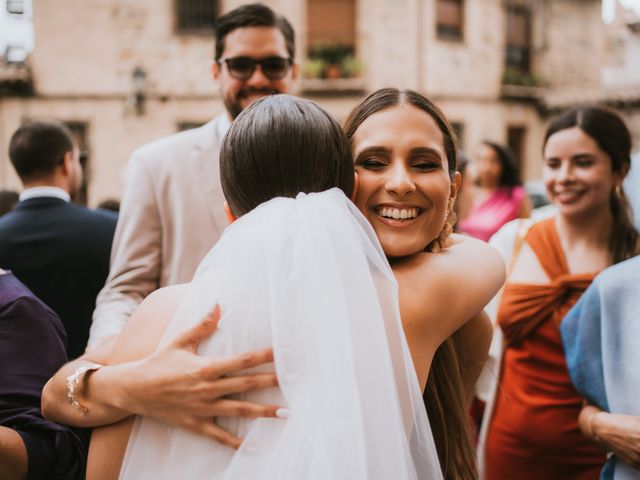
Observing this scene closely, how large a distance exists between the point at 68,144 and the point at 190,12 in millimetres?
11921

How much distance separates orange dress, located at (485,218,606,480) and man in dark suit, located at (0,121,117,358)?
80.4 inches

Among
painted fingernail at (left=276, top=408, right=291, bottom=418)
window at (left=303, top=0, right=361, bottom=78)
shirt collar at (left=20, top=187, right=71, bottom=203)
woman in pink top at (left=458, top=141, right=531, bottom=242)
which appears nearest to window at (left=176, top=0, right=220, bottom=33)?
window at (left=303, top=0, right=361, bottom=78)

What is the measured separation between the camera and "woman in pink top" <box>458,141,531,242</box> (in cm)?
535

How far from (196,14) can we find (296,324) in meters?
14.3

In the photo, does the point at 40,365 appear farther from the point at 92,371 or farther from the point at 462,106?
the point at 462,106

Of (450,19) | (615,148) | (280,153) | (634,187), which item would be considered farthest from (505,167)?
(450,19)

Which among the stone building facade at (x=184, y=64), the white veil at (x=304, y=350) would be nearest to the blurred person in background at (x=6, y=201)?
the white veil at (x=304, y=350)

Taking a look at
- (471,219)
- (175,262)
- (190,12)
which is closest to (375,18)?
(190,12)

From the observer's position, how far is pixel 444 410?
1677 mm

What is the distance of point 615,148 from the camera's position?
2.58 m

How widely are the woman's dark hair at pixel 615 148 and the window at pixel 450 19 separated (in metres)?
13.3

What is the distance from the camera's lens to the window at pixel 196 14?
1398 centimetres

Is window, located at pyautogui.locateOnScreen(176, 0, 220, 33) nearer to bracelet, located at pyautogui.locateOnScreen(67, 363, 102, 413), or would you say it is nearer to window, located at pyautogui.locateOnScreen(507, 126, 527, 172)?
window, located at pyautogui.locateOnScreen(507, 126, 527, 172)

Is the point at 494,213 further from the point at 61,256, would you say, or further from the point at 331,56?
the point at 331,56
